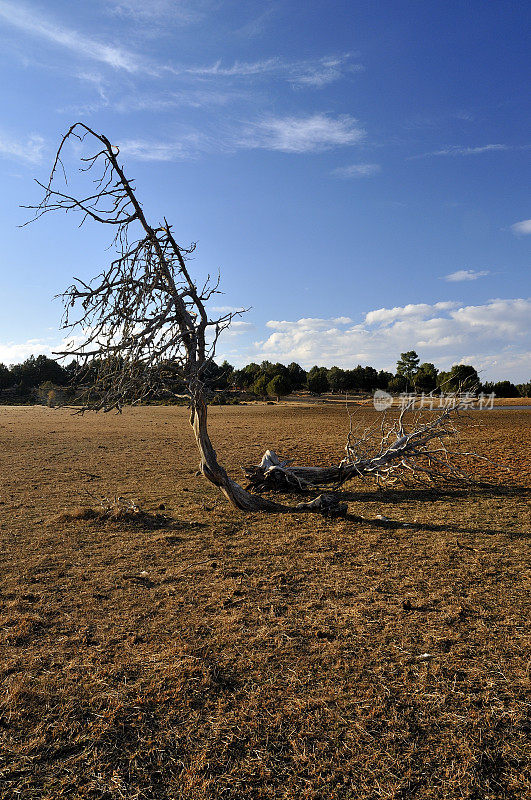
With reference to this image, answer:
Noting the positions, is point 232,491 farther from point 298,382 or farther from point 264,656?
point 298,382

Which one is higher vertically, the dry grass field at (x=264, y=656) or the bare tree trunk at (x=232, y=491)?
the bare tree trunk at (x=232, y=491)

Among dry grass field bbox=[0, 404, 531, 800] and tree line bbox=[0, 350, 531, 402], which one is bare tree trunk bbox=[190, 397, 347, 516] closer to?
dry grass field bbox=[0, 404, 531, 800]

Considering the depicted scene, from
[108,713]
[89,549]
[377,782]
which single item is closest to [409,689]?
[377,782]

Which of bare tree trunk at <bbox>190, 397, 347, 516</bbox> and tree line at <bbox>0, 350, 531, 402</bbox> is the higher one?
tree line at <bbox>0, 350, 531, 402</bbox>

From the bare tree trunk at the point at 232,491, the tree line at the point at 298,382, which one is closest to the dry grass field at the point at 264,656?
the bare tree trunk at the point at 232,491

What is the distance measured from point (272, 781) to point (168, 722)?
872mm

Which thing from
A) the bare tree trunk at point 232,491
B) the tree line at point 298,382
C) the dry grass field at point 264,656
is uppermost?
the tree line at point 298,382

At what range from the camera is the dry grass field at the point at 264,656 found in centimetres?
294

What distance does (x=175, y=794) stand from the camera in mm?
2777

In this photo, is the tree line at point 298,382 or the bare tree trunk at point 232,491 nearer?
the bare tree trunk at point 232,491

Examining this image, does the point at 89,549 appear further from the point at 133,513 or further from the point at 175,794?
the point at 175,794

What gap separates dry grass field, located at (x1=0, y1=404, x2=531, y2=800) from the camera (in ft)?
9.64

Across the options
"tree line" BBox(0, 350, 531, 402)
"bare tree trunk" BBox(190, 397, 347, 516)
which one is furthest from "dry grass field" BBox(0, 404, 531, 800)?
"tree line" BBox(0, 350, 531, 402)

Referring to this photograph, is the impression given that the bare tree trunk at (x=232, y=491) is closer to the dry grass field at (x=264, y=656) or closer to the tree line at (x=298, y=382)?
the dry grass field at (x=264, y=656)
